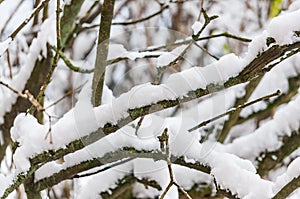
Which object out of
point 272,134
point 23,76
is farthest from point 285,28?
point 23,76

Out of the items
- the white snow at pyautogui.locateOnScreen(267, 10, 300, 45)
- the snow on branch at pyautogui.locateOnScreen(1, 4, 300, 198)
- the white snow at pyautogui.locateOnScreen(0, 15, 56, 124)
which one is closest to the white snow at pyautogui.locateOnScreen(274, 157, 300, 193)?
the snow on branch at pyautogui.locateOnScreen(1, 4, 300, 198)

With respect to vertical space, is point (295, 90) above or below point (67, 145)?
above

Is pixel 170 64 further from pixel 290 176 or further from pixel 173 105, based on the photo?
pixel 290 176

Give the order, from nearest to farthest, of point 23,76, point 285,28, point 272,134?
1. point 285,28
2. point 272,134
3. point 23,76

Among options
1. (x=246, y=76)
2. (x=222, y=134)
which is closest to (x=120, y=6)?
(x=222, y=134)

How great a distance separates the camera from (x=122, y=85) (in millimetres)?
1065

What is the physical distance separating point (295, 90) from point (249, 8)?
141 centimetres

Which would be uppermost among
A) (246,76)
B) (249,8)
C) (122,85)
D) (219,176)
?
(249,8)

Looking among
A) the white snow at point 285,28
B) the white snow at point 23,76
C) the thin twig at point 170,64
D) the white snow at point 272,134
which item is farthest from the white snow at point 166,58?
the white snow at point 23,76

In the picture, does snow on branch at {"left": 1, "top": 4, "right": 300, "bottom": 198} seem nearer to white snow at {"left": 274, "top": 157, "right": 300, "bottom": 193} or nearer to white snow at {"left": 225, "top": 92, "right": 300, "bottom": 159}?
white snow at {"left": 274, "top": 157, "right": 300, "bottom": 193}

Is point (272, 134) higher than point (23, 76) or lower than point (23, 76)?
lower

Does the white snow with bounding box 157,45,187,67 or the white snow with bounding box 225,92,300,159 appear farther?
the white snow with bounding box 225,92,300,159

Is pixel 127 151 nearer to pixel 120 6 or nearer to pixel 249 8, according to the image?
pixel 120 6

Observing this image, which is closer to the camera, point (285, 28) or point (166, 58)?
point (285, 28)
